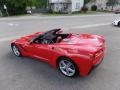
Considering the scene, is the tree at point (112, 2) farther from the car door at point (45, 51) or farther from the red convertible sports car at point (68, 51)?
the car door at point (45, 51)

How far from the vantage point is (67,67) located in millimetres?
4781

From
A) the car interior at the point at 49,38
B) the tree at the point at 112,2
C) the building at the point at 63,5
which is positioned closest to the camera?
the car interior at the point at 49,38

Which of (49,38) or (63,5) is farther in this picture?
(63,5)

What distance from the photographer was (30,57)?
614 cm

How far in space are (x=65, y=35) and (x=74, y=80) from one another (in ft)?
5.95

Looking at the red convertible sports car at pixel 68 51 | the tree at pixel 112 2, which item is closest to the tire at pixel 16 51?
the red convertible sports car at pixel 68 51

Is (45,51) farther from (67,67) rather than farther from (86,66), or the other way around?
(86,66)

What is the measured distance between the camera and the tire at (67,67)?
15.2ft

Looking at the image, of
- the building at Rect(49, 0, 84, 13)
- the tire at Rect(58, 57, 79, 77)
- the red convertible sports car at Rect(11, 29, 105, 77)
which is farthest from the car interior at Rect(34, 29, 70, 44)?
the building at Rect(49, 0, 84, 13)

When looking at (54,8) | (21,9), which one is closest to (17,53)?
(21,9)

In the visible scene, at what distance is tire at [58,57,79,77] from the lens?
4625mm

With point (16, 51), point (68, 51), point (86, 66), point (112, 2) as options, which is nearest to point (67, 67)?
point (68, 51)

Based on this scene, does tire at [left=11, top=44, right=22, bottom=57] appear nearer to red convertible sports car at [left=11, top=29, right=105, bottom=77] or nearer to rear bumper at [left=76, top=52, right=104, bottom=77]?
red convertible sports car at [left=11, top=29, right=105, bottom=77]

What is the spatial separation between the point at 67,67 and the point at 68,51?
0.48 meters
